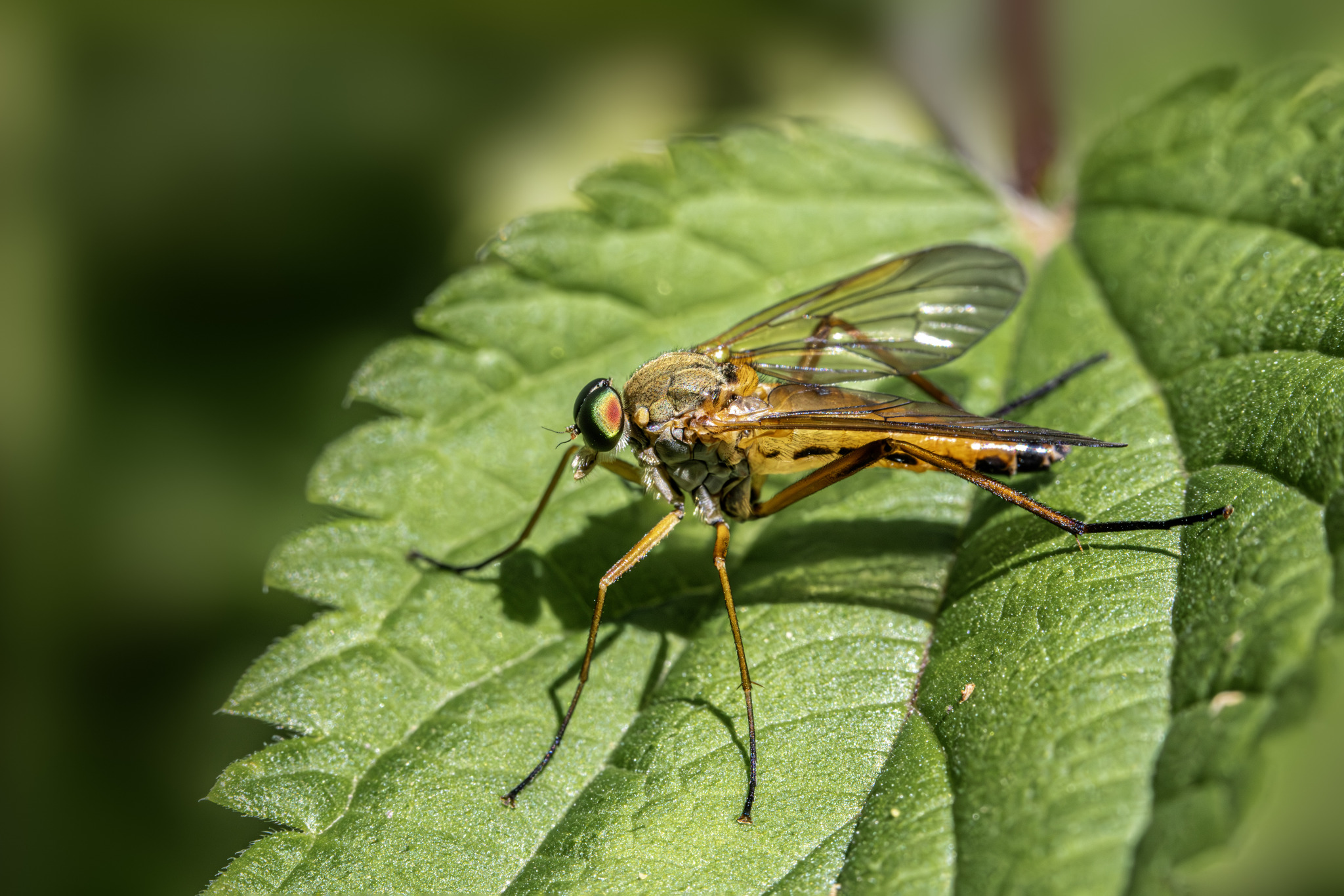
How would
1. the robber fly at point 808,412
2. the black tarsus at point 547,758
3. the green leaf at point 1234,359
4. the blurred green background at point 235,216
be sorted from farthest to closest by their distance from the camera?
the blurred green background at point 235,216, the robber fly at point 808,412, the black tarsus at point 547,758, the green leaf at point 1234,359

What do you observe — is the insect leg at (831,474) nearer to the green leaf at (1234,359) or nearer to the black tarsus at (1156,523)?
the black tarsus at (1156,523)

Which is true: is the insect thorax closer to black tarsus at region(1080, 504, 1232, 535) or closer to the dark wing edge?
the dark wing edge

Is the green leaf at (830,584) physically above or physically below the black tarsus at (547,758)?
above

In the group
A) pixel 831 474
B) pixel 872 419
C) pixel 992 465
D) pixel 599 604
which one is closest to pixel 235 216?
pixel 599 604

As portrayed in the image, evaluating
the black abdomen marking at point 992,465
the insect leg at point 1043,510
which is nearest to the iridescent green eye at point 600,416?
the insect leg at point 1043,510

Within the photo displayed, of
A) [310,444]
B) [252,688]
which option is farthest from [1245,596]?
[310,444]

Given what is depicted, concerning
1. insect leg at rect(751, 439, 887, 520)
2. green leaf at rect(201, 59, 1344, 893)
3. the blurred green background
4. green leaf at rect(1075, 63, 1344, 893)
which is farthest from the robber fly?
the blurred green background

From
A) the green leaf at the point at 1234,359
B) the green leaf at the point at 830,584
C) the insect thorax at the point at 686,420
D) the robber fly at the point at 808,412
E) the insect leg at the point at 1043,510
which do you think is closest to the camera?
the green leaf at the point at 1234,359

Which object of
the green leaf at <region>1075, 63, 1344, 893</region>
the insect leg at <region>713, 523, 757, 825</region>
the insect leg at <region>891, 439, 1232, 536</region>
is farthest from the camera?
the insect leg at <region>891, 439, 1232, 536</region>
